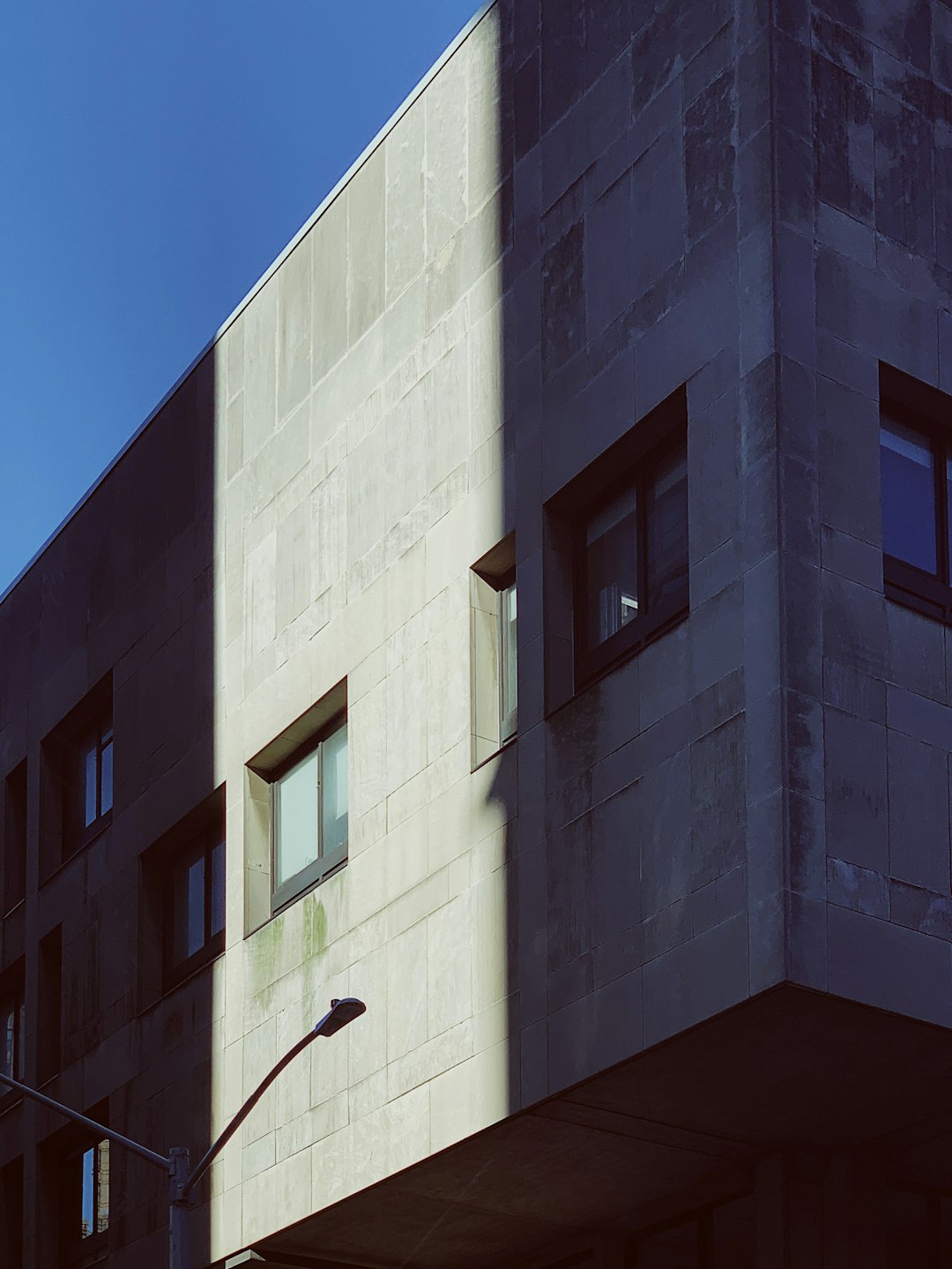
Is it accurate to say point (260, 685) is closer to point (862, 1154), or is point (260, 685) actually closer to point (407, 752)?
point (407, 752)

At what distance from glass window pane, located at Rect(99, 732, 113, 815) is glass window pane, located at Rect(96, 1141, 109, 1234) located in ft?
18.6

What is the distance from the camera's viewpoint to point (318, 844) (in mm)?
31031

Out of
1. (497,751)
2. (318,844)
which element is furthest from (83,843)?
(497,751)

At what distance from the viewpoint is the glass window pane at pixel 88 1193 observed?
3534 centimetres

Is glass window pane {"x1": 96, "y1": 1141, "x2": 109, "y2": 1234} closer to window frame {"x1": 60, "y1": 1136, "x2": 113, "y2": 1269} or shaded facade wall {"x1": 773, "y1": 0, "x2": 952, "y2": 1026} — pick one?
window frame {"x1": 60, "y1": 1136, "x2": 113, "y2": 1269}

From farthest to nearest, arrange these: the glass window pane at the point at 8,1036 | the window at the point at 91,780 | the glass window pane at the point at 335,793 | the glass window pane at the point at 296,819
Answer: the glass window pane at the point at 8,1036
the window at the point at 91,780
the glass window pane at the point at 296,819
the glass window pane at the point at 335,793

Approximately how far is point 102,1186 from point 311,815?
26.0 feet

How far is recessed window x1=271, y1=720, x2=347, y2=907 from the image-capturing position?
30719 mm

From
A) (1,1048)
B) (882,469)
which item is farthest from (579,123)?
(1,1048)

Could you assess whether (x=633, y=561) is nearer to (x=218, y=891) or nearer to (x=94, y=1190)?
(x=218, y=891)

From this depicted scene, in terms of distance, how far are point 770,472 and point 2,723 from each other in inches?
879

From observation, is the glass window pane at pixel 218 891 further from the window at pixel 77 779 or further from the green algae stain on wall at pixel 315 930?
the window at pixel 77 779

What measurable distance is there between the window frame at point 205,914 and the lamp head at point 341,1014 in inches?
405

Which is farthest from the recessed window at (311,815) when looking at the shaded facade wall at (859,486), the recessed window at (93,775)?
the shaded facade wall at (859,486)
